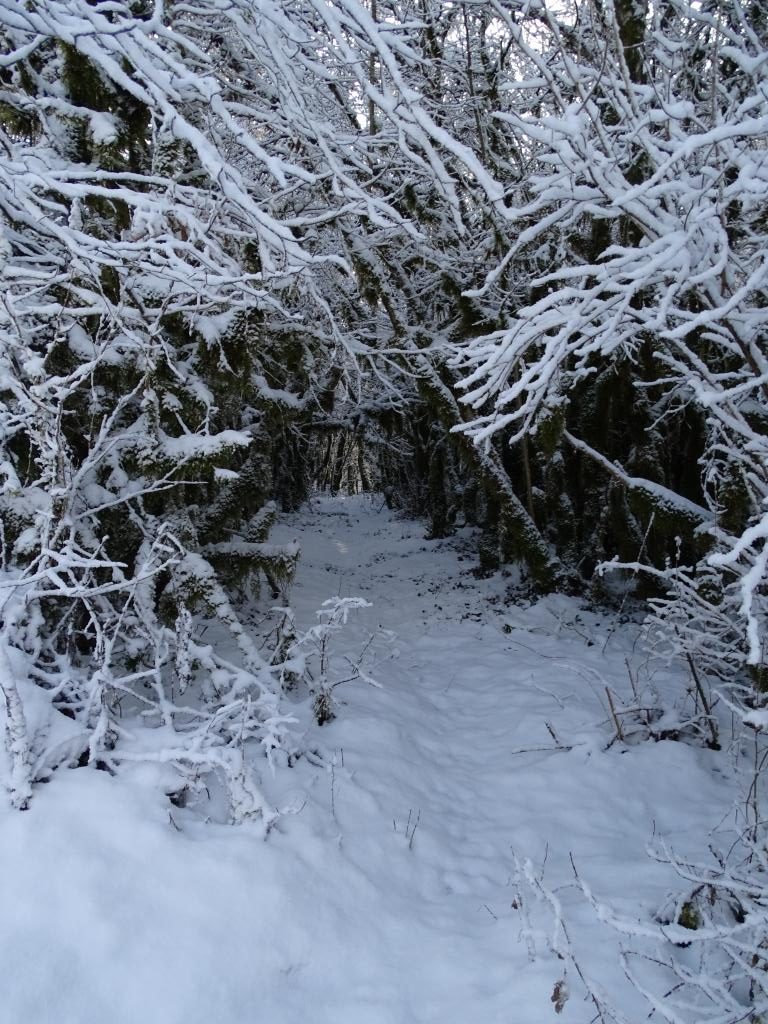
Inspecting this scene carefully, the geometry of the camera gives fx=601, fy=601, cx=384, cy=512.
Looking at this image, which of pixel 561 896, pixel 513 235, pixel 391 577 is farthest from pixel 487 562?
pixel 561 896

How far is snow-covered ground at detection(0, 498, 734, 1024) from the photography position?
2086 mm

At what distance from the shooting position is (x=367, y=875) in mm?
2854

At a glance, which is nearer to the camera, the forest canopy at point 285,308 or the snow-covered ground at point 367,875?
the snow-covered ground at point 367,875

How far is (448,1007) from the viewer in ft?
7.29

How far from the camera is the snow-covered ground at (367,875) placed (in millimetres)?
2086

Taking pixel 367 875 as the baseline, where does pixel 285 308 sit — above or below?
above

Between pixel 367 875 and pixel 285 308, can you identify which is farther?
Result: pixel 285 308

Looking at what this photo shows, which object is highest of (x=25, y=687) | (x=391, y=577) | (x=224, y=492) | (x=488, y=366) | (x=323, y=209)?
(x=323, y=209)

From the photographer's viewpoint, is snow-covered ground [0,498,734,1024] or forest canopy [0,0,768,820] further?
forest canopy [0,0,768,820]

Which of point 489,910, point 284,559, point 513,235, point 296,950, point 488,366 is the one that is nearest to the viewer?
point 488,366

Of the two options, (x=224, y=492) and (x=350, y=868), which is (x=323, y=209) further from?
(x=350, y=868)

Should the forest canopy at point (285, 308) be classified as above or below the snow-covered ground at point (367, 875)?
above

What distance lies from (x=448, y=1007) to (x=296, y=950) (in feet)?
1.99

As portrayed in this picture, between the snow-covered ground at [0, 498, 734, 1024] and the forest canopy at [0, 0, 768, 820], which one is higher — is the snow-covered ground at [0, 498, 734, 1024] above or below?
below
